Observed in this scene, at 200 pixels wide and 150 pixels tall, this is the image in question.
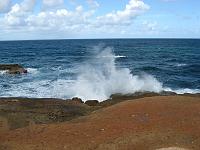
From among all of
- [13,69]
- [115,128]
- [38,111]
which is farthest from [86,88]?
[13,69]

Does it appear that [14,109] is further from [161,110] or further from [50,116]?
[161,110]

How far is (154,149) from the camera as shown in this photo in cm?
1399

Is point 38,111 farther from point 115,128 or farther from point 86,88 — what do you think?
point 86,88

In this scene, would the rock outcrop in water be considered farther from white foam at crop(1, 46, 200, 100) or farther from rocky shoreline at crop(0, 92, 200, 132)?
rocky shoreline at crop(0, 92, 200, 132)

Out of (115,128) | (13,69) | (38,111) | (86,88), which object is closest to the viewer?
(115,128)

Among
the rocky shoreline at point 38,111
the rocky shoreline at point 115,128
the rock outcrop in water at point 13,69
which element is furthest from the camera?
Answer: the rock outcrop in water at point 13,69

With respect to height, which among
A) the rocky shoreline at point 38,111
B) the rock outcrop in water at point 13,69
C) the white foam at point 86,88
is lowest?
the rock outcrop in water at point 13,69

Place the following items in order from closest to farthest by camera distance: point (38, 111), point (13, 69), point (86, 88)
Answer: point (38, 111)
point (86, 88)
point (13, 69)

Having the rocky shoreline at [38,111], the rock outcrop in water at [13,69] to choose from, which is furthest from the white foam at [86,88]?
the rock outcrop in water at [13,69]

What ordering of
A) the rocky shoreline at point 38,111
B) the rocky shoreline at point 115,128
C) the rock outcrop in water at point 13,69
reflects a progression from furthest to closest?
the rock outcrop in water at point 13,69 < the rocky shoreline at point 38,111 < the rocky shoreline at point 115,128

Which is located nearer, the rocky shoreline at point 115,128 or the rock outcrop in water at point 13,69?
the rocky shoreline at point 115,128

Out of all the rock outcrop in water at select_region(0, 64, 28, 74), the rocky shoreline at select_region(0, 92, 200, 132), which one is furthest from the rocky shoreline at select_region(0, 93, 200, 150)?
the rock outcrop in water at select_region(0, 64, 28, 74)

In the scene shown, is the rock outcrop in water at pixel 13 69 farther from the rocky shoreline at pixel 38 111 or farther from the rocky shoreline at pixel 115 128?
the rocky shoreline at pixel 115 128

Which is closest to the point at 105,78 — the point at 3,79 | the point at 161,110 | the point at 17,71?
the point at 3,79
